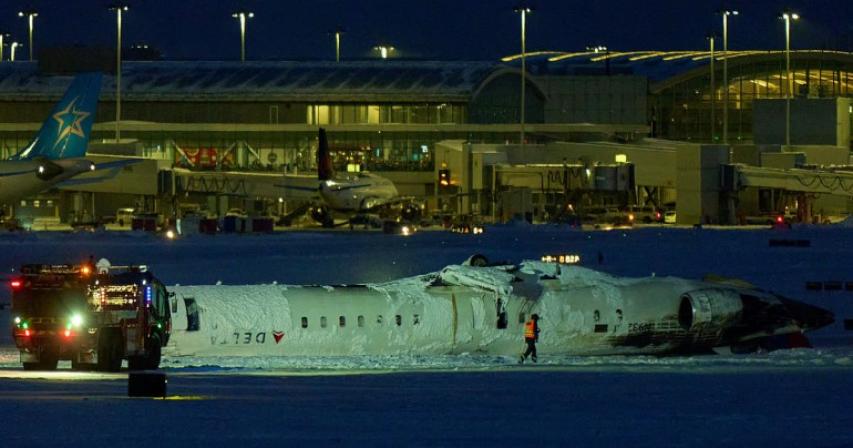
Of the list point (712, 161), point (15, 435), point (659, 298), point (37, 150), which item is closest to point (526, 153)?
point (712, 161)

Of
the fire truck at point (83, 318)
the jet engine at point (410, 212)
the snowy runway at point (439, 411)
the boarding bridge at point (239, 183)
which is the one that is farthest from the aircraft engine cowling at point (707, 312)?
the boarding bridge at point (239, 183)

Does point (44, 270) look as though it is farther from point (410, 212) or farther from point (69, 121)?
point (410, 212)

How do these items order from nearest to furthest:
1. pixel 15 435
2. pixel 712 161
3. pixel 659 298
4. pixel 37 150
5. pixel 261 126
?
pixel 15 435 → pixel 659 298 → pixel 37 150 → pixel 712 161 → pixel 261 126

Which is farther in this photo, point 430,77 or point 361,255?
point 430,77

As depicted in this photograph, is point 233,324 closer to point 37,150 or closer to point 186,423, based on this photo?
point 186,423

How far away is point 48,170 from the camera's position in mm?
70875

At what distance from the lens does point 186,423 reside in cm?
2039

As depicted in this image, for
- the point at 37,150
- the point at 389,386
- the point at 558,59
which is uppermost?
the point at 558,59

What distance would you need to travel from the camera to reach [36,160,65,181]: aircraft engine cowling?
232ft

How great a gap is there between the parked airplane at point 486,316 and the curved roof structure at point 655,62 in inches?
4455

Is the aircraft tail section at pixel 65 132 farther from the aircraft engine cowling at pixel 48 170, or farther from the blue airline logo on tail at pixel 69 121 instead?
the aircraft engine cowling at pixel 48 170

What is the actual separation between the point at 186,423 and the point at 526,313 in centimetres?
1707

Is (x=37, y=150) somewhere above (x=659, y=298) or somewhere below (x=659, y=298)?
above

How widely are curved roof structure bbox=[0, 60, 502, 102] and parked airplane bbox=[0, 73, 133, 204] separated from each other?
64271 millimetres
